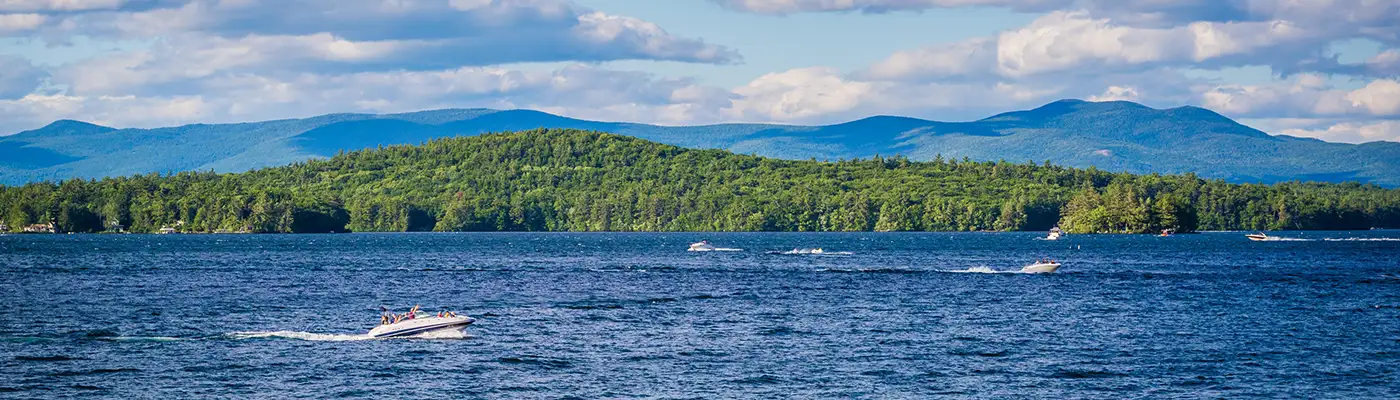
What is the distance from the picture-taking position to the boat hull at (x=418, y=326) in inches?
2697

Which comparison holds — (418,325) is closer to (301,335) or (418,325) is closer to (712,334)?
(301,335)

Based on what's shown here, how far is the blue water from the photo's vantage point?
2189 inches

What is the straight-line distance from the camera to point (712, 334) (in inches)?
2847

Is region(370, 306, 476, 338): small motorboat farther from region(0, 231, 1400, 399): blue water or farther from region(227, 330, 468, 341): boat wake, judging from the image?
region(0, 231, 1400, 399): blue water

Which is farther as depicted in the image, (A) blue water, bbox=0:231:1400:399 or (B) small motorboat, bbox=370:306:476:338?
(B) small motorboat, bbox=370:306:476:338

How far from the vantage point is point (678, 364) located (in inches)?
2399

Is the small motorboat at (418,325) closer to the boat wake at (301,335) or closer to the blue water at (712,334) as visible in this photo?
the blue water at (712,334)

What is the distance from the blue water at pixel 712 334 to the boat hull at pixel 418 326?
0.49 m

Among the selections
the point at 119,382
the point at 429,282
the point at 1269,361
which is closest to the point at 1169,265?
the point at 429,282

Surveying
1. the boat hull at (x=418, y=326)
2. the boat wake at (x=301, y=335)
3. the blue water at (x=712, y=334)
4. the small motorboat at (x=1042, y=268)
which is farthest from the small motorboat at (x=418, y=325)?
the small motorboat at (x=1042, y=268)

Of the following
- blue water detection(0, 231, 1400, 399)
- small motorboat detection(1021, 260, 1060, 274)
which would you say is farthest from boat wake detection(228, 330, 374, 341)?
small motorboat detection(1021, 260, 1060, 274)

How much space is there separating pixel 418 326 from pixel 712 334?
14.7 meters

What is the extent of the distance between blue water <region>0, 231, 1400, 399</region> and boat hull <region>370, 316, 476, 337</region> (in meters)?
0.49

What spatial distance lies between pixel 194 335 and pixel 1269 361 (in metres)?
50.7
